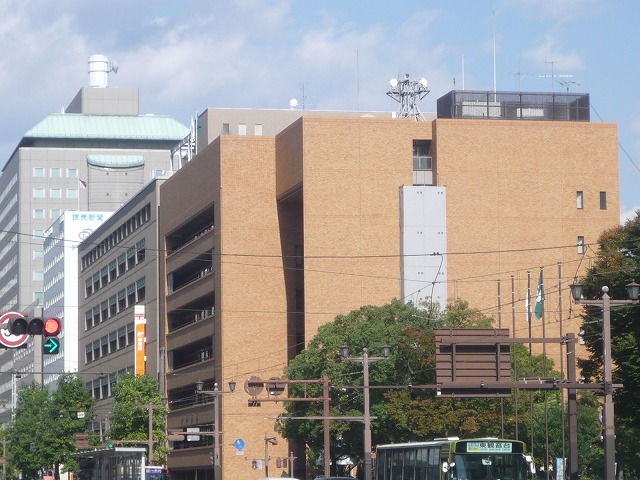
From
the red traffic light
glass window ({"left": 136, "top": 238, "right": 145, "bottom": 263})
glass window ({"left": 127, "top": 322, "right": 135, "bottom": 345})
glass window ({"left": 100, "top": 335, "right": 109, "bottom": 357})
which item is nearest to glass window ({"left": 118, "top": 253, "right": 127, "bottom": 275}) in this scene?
glass window ({"left": 136, "top": 238, "right": 145, "bottom": 263})

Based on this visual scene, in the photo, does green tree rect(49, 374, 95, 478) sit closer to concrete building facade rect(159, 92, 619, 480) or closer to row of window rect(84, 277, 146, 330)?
row of window rect(84, 277, 146, 330)

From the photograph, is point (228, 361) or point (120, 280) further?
point (120, 280)

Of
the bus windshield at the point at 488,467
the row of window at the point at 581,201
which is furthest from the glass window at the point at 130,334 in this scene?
the bus windshield at the point at 488,467

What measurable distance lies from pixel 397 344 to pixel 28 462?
2441 inches

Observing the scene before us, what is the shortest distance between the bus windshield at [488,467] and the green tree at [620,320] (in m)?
19.5

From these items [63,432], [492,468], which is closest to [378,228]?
[63,432]

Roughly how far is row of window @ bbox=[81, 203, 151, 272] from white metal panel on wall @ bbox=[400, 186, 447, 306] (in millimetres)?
38110

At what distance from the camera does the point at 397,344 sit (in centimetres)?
7475

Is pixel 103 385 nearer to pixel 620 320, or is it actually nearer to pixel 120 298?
pixel 120 298

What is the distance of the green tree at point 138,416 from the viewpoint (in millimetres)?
100438

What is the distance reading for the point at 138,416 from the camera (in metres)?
100

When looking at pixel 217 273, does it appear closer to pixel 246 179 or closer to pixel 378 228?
pixel 246 179

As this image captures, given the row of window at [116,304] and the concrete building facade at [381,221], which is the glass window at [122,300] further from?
the concrete building facade at [381,221]

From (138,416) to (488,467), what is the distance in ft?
202
